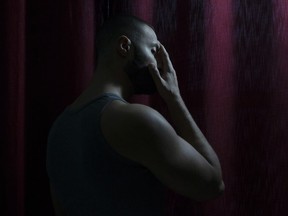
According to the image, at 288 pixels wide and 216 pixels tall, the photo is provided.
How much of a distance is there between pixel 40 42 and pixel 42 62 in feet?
0.19

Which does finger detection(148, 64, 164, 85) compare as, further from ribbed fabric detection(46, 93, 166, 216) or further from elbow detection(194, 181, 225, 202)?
elbow detection(194, 181, 225, 202)

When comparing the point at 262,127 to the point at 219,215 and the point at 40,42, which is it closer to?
the point at 219,215

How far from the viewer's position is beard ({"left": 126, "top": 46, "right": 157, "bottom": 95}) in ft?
3.03

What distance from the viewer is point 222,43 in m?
1.23

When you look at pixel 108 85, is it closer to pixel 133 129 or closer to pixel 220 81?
pixel 133 129

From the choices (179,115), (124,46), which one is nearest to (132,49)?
(124,46)

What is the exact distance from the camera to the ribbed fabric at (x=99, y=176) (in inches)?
32.2

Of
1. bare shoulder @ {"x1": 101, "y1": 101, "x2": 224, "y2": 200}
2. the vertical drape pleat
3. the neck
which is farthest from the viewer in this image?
the vertical drape pleat

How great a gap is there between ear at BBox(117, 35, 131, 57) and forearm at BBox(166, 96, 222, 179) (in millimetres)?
139

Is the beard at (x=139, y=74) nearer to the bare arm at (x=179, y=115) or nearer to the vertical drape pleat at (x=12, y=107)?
the bare arm at (x=179, y=115)

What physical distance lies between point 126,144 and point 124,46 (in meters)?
0.24

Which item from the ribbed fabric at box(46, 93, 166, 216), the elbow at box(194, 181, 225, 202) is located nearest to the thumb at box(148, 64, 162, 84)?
the ribbed fabric at box(46, 93, 166, 216)

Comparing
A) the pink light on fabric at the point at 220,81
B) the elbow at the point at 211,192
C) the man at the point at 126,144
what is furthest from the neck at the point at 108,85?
the pink light on fabric at the point at 220,81

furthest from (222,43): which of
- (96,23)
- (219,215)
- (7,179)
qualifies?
(7,179)
